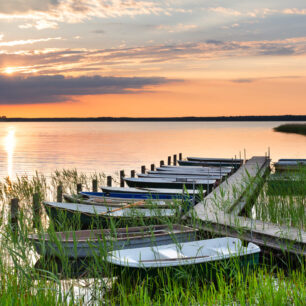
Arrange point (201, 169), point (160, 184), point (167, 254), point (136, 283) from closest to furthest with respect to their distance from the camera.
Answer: point (136, 283), point (167, 254), point (160, 184), point (201, 169)

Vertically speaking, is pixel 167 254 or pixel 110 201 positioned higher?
pixel 167 254

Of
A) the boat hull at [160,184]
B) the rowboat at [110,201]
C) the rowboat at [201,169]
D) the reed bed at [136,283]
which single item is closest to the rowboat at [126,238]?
the reed bed at [136,283]

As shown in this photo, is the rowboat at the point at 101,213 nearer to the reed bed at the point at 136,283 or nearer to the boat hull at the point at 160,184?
the reed bed at the point at 136,283

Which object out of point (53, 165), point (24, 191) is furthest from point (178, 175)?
point (53, 165)

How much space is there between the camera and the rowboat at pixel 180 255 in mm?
4762

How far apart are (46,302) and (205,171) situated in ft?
40.4

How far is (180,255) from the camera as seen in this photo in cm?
538

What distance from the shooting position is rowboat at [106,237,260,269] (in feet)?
15.6

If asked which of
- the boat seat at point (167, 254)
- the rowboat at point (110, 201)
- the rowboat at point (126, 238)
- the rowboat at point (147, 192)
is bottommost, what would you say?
the rowboat at point (147, 192)

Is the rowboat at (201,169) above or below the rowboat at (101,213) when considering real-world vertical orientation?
below

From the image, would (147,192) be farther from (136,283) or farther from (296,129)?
(296,129)

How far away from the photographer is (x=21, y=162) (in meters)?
28.2

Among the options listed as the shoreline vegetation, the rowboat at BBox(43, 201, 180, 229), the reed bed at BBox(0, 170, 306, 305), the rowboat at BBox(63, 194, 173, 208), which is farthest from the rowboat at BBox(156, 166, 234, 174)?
the shoreline vegetation

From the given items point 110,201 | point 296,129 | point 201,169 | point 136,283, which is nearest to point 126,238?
point 136,283
